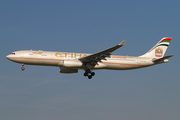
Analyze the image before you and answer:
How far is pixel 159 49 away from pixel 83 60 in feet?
46.9

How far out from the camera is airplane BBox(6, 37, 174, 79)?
128 feet

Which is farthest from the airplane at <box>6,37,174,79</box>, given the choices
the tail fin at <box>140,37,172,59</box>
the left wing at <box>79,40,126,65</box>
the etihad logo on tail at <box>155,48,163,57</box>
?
the etihad logo on tail at <box>155,48,163,57</box>

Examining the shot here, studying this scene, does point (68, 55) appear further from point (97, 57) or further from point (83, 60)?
point (97, 57)

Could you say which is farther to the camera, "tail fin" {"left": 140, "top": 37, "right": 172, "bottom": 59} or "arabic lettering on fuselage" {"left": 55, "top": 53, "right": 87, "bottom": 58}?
"tail fin" {"left": 140, "top": 37, "right": 172, "bottom": 59}

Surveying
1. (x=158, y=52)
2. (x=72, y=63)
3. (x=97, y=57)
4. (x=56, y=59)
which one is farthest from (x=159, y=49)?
(x=56, y=59)

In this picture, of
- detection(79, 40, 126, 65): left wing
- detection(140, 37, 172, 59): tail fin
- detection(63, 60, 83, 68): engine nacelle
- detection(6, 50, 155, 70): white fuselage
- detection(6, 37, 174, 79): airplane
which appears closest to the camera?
detection(79, 40, 126, 65): left wing

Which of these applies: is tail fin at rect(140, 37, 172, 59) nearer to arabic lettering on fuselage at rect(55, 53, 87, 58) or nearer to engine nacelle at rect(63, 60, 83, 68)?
arabic lettering on fuselage at rect(55, 53, 87, 58)

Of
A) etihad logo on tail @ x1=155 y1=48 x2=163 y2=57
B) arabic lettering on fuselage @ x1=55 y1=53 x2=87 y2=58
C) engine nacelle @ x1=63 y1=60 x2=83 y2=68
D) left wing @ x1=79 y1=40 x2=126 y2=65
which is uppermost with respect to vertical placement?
etihad logo on tail @ x1=155 y1=48 x2=163 y2=57

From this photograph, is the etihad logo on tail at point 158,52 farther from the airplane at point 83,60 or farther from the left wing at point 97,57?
the left wing at point 97,57

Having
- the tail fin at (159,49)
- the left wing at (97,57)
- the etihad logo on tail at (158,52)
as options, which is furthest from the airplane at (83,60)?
the etihad logo on tail at (158,52)

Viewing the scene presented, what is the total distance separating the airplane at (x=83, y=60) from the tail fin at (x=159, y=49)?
1846 mm

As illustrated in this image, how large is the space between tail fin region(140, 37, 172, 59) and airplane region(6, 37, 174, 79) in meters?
1.85

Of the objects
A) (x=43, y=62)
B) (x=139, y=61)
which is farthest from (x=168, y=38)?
(x=43, y=62)

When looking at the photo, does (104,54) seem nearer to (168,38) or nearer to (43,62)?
(43,62)
